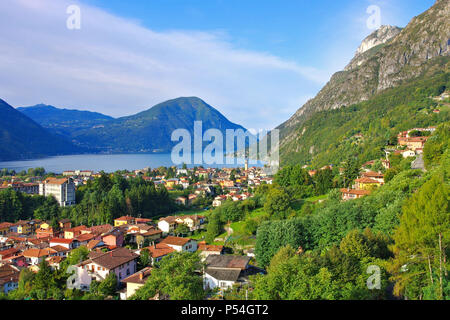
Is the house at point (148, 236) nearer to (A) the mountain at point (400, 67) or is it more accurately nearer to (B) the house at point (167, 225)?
(B) the house at point (167, 225)

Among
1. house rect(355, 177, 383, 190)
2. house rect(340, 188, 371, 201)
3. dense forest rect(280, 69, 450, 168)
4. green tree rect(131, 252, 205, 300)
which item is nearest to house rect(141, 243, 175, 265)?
green tree rect(131, 252, 205, 300)

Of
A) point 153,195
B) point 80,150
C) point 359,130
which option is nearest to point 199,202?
point 153,195

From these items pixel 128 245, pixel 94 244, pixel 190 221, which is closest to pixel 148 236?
pixel 128 245

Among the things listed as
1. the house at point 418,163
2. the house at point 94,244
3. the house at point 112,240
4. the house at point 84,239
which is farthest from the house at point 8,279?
the house at point 418,163

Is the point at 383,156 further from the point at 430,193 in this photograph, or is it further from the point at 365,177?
the point at 430,193

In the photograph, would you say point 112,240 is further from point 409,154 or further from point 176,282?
point 409,154

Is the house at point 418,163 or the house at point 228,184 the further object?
the house at point 228,184
